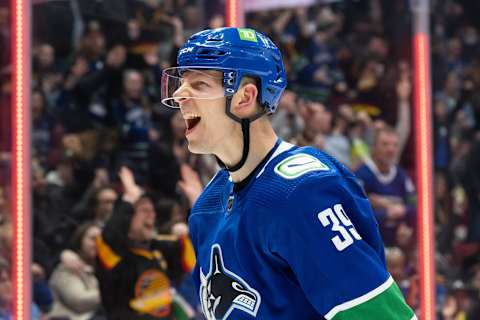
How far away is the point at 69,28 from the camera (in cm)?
333

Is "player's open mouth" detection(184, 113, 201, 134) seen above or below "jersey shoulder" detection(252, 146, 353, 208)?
above

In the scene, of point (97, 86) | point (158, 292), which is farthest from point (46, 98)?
point (158, 292)

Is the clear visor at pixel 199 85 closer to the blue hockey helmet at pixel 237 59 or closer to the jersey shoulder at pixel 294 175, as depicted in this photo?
the blue hockey helmet at pixel 237 59

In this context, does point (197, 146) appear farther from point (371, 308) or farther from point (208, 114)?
point (371, 308)

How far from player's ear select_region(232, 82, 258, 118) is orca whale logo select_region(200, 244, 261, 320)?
0.87ft

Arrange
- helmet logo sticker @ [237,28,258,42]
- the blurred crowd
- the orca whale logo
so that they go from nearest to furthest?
1. the orca whale logo
2. helmet logo sticker @ [237,28,258,42]
3. the blurred crowd

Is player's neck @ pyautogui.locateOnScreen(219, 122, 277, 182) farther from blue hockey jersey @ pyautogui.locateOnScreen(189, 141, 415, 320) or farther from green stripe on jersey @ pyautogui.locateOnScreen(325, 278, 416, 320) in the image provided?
green stripe on jersey @ pyautogui.locateOnScreen(325, 278, 416, 320)

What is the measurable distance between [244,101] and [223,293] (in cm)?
38

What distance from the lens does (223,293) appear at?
1821 millimetres

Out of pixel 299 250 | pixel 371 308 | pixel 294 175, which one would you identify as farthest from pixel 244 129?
pixel 371 308

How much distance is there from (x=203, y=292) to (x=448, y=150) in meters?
3.04

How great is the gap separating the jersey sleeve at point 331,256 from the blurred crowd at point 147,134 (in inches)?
67.3

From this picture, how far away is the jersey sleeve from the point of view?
1.62 meters

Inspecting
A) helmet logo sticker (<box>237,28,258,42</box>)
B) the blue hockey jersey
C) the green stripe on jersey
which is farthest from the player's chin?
the green stripe on jersey
